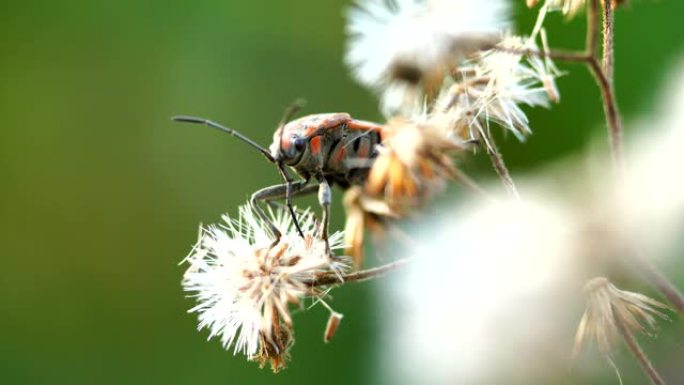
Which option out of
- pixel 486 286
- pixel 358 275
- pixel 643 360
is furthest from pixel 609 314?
pixel 358 275

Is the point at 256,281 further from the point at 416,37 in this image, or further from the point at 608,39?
the point at 608,39

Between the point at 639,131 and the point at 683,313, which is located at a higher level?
the point at 639,131

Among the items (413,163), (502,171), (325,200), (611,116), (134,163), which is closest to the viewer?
(611,116)

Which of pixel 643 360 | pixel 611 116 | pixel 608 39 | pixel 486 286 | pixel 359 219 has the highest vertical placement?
pixel 608 39

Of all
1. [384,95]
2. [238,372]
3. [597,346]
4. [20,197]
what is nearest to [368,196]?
[384,95]

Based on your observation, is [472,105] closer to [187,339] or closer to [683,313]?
[683,313]

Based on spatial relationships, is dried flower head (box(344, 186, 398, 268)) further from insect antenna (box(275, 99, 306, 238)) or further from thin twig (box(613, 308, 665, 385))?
thin twig (box(613, 308, 665, 385))
